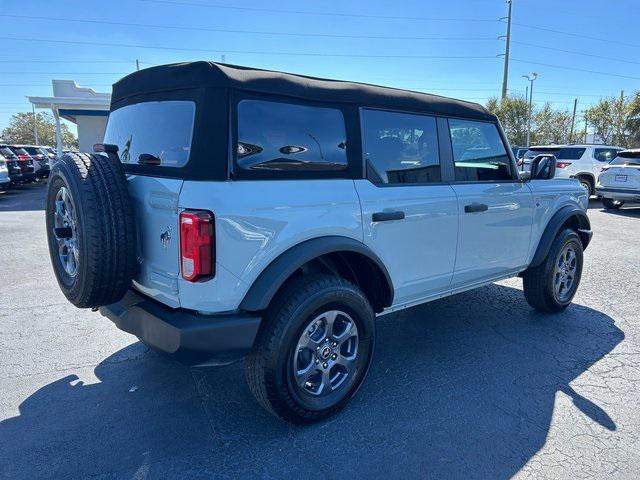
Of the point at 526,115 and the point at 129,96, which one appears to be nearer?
the point at 129,96

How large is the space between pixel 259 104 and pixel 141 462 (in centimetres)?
206

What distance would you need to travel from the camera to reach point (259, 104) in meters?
2.51

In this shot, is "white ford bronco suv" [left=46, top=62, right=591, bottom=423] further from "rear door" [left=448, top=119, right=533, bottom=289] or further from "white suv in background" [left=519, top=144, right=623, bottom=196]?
"white suv in background" [left=519, top=144, right=623, bottom=196]

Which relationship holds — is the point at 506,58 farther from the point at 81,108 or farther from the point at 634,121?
the point at 81,108

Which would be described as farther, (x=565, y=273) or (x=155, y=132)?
(x=565, y=273)

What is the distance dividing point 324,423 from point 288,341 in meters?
0.67

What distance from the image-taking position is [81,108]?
19.6 m

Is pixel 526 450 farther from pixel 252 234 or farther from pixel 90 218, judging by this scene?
pixel 90 218

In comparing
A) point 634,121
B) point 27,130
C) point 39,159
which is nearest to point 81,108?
point 39,159

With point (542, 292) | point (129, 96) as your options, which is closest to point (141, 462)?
point (129, 96)

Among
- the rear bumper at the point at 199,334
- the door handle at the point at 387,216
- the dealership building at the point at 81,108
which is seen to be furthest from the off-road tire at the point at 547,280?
the dealership building at the point at 81,108

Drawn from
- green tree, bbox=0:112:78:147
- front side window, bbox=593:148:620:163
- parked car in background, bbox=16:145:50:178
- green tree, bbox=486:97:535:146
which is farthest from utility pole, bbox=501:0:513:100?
green tree, bbox=0:112:78:147

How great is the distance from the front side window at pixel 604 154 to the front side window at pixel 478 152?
12577mm

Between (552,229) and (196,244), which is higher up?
(196,244)
